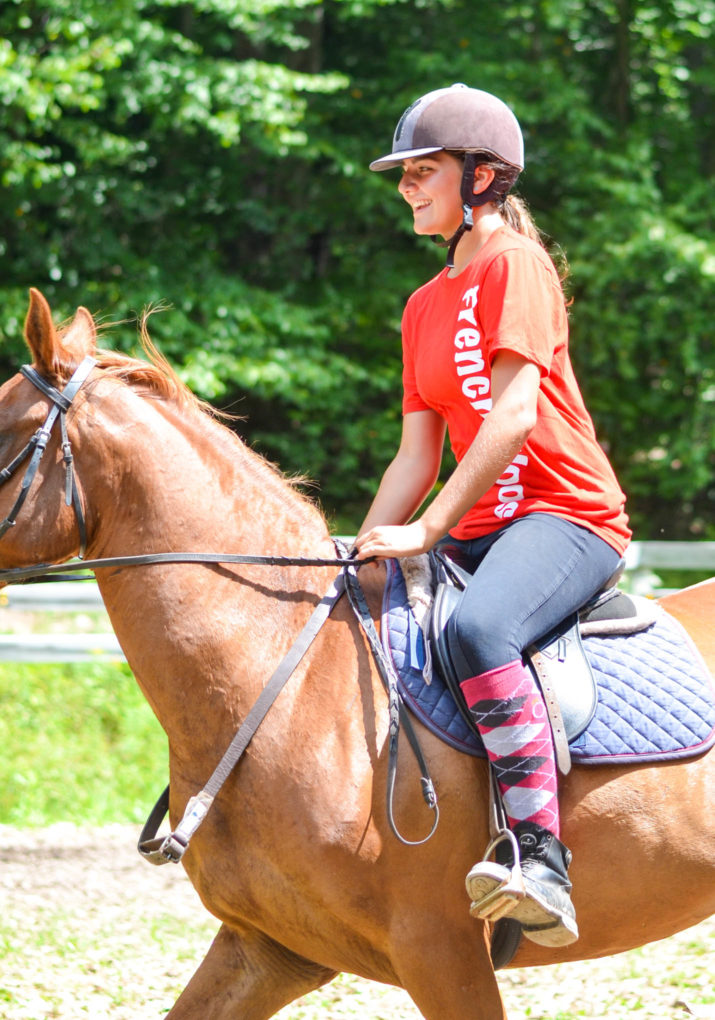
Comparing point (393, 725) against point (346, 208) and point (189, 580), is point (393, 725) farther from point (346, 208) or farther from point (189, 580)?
point (346, 208)

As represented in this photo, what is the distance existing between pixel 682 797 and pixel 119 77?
8.83m

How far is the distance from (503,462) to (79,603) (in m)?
6.07

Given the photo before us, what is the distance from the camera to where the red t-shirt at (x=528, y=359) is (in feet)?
9.59

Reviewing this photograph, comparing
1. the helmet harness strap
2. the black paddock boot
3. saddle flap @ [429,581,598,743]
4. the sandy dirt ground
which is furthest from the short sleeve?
the sandy dirt ground

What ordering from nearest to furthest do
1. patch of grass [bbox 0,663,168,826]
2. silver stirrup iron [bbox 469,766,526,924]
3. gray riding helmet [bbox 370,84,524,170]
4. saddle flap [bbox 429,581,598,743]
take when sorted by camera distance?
silver stirrup iron [bbox 469,766,526,924]
saddle flap [bbox 429,581,598,743]
gray riding helmet [bbox 370,84,524,170]
patch of grass [bbox 0,663,168,826]

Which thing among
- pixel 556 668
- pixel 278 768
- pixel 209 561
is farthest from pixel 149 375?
pixel 556 668

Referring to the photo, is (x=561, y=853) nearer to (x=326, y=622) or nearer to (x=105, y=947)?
(x=326, y=622)

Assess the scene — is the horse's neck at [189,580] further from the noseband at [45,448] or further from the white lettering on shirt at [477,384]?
the white lettering on shirt at [477,384]

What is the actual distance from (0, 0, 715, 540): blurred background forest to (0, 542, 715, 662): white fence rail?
2548mm

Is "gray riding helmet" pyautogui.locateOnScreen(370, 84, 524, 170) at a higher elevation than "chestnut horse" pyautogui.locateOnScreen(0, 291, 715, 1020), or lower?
higher

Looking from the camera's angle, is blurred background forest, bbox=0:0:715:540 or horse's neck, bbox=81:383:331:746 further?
blurred background forest, bbox=0:0:715:540

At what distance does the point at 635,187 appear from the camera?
40.1 ft

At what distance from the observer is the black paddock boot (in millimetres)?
2734

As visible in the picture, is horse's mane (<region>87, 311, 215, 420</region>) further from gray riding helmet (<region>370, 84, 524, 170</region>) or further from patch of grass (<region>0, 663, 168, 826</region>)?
patch of grass (<region>0, 663, 168, 826</region>)
